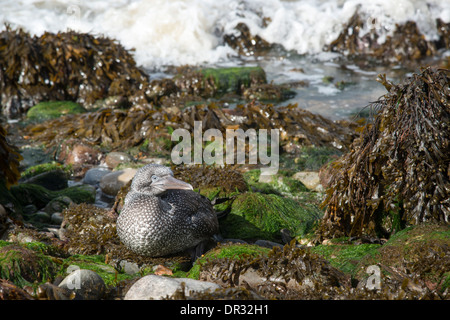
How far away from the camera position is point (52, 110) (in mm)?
9758

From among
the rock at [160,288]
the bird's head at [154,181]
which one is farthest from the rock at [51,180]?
the rock at [160,288]

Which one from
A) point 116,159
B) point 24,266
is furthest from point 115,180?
point 24,266

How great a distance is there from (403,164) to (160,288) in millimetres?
2480

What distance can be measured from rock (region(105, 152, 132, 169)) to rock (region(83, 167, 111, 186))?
30 centimetres

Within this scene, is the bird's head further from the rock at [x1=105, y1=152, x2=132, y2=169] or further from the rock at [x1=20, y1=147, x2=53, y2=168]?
the rock at [x1=20, y1=147, x2=53, y2=168]

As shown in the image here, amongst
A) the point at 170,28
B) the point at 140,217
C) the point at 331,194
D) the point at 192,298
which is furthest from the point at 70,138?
the point at 170,28

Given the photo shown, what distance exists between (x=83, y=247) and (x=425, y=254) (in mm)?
3056

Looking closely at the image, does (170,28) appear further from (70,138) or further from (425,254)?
(425,254)

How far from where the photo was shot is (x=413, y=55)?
12828mm

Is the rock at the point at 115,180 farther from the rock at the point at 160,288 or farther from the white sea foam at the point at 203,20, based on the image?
the white sea foam at the point at 203,20

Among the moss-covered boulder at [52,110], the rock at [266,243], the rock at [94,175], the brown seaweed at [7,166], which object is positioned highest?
the moss-covered boulder at [52,110]

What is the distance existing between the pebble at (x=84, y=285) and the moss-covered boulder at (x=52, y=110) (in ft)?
22.7

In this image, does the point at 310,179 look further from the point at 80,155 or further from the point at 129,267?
the point at 80,155

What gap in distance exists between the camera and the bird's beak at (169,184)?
4.12m
